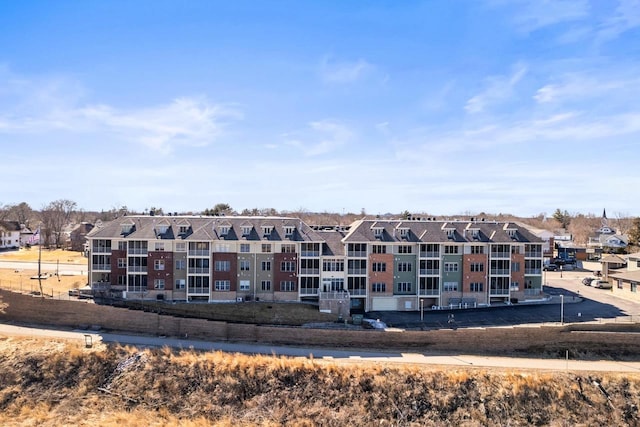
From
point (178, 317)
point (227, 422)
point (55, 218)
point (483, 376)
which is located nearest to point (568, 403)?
point (483, 376)

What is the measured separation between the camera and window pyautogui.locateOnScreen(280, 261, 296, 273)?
4294 centimetres

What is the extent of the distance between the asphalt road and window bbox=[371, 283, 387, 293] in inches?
402

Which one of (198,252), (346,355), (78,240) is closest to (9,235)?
(78,240)

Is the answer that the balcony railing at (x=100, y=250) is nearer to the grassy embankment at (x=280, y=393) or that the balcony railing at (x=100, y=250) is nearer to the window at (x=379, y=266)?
the grassy embankment at (x=280, y=393)

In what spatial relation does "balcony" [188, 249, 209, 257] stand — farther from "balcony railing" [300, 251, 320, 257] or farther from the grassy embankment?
the grassy embankment

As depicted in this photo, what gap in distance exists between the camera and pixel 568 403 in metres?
28.4

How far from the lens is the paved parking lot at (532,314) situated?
38.5m

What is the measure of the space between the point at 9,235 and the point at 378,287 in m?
79.0

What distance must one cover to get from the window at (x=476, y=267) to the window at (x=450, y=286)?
7.79 ft

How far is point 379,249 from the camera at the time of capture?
44.3 metres

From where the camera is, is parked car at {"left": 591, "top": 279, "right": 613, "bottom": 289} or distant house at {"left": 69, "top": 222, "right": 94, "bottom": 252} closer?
parked car at {"left": 591, "top": 279, "right": 613, "bottom": 289}

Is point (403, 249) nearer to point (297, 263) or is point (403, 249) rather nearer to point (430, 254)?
point (430, 254)

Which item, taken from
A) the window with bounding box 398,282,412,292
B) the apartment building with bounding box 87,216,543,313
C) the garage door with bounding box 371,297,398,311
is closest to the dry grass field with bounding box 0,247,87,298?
the apartment building with bounding box 87,216,543,313

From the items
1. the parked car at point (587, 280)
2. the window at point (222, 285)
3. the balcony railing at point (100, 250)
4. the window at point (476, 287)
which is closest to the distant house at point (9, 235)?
the balcony railing at point (100, 250)
